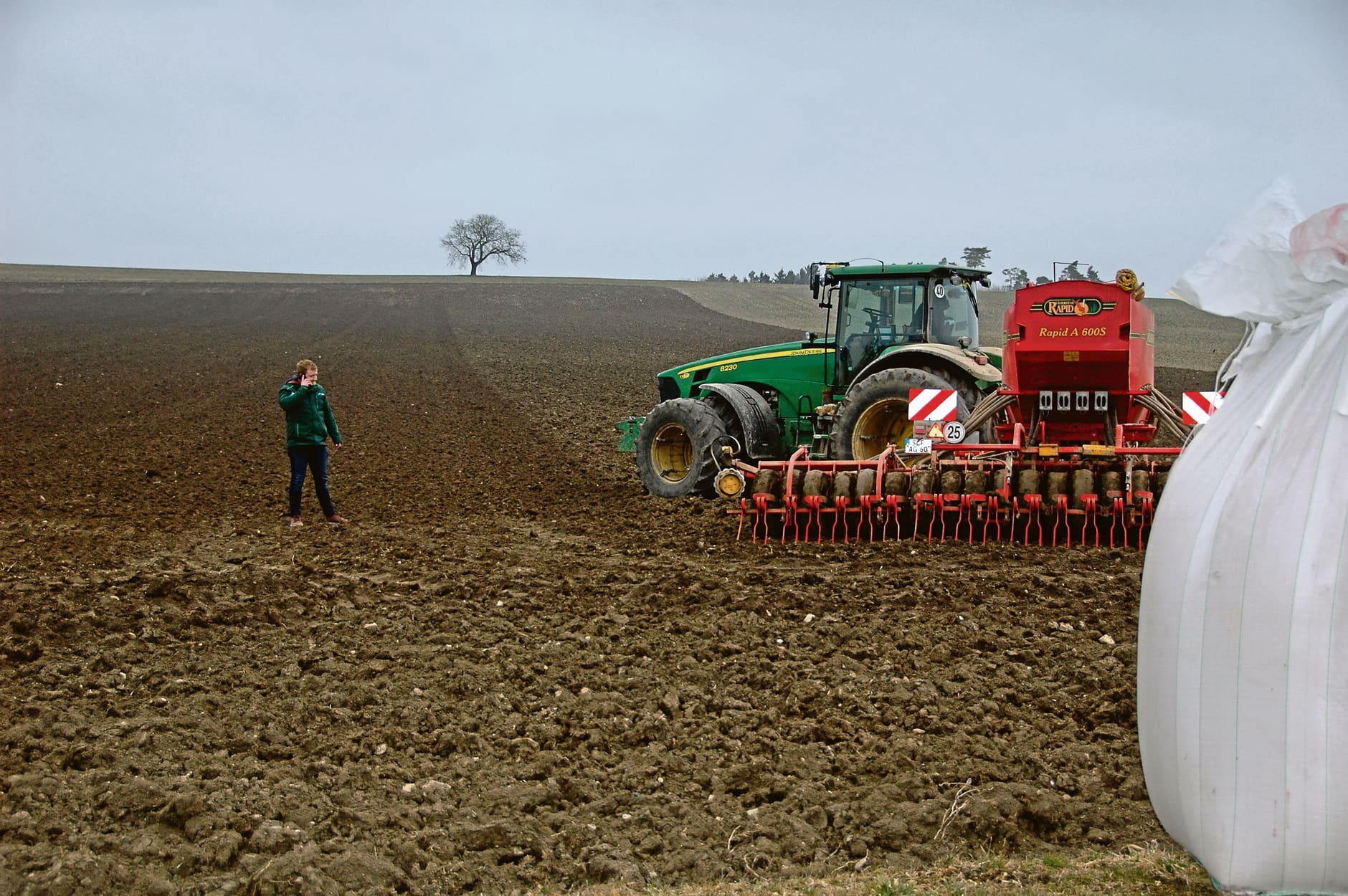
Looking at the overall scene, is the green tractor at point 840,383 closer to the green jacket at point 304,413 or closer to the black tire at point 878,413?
the black tire at point 878,413

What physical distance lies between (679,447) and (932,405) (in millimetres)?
2880

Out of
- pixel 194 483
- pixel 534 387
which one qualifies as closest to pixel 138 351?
pixel 534 387

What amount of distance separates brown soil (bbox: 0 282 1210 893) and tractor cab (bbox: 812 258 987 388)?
202cm

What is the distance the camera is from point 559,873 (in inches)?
150

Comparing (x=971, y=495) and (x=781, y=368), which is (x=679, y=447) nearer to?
(x=781, y=368)

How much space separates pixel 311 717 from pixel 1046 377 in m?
6.10

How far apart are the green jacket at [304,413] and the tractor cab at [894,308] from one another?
4.16m

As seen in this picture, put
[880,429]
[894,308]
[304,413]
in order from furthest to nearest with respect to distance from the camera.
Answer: [894,308] < [880,429] < [304,413]

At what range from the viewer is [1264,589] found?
2.64 metres

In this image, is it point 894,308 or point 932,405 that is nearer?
point 932,405

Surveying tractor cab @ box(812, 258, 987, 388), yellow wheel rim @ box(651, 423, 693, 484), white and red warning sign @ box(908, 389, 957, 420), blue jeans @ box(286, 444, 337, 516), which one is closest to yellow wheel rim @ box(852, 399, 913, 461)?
white and red warning sign @ box(908, 389, 957, 420)

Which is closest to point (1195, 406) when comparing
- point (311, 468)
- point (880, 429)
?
point (880, 429)

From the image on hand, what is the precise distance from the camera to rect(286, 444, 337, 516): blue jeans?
957 cm

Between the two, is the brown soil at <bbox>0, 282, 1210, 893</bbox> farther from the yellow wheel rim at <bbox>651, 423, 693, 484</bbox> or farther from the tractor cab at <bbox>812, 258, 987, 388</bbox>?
the tractor cab at <bbox>812, 258, 987, 388</bbox>
